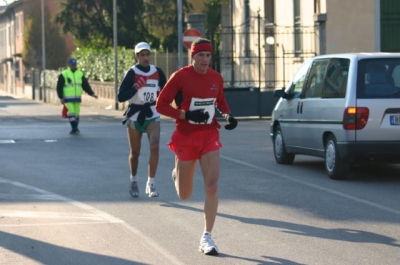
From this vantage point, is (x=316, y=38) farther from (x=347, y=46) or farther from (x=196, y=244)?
(x=196, y=244)

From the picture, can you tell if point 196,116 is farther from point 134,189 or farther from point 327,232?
point 134,189

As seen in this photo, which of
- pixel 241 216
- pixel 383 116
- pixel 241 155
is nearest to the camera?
pixel 241 216

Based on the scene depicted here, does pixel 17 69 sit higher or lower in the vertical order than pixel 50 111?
higher

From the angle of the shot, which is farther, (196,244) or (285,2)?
(285,2)

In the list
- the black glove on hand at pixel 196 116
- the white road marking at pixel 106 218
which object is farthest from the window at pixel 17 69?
the black glove on hand at pixel 196 116

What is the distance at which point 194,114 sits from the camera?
28.2 feet

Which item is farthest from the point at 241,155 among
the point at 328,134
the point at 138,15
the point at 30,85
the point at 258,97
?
the point at 30,85

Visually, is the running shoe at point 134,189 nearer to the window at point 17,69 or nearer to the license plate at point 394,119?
the license plate at point 394,119

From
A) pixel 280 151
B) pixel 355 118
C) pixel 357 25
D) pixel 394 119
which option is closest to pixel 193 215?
pixel 355 118

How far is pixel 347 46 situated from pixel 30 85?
161ft

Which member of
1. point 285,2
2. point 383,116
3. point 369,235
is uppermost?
point 285,2

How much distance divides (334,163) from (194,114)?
5330 millimetres

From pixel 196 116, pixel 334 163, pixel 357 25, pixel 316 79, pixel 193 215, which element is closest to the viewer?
pixel 196 116

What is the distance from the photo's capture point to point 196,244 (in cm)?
885
